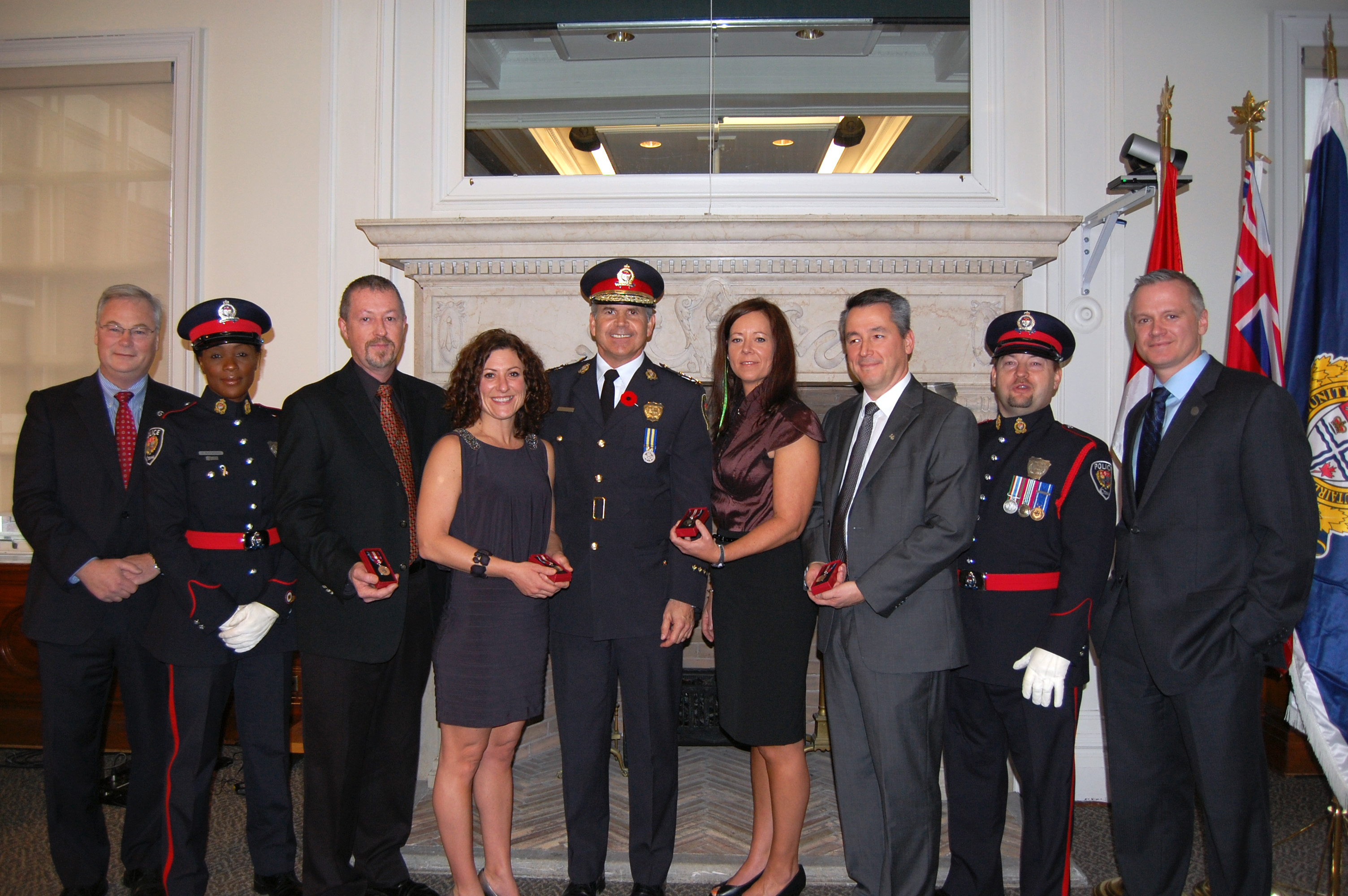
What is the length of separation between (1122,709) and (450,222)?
2745 millimetres

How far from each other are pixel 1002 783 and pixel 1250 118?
2429mm

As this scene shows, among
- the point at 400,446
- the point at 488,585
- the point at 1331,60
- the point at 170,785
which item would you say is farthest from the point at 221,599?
the point at 1331,60

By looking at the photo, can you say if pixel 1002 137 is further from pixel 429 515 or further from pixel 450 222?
pixel 429 515

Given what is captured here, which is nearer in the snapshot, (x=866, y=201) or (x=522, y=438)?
(x=522, y=438)

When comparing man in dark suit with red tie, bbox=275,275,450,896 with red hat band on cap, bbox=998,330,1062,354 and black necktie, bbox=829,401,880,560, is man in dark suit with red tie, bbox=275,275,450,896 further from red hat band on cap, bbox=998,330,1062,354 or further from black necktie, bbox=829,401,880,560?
red hat band on cap, bbox=998,330,1062,354

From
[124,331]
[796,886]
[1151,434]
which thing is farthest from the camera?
[124,331]

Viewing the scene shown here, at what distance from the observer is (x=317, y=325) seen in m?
3.54

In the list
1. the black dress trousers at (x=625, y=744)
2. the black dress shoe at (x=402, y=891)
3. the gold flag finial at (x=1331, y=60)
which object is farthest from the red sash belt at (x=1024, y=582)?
the gold flag finial at (x=1331, y=60)

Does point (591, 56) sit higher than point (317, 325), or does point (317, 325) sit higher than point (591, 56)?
point (591, 56)

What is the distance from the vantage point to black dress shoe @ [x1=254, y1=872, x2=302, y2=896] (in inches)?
99.4

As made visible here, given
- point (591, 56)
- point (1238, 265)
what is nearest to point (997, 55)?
point (1238, 265)

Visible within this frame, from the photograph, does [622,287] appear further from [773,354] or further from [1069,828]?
[1069,828]

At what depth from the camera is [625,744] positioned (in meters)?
2.43

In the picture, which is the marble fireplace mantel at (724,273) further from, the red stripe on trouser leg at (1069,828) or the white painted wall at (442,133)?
the red stripe on trouser leg at (1069,828)
